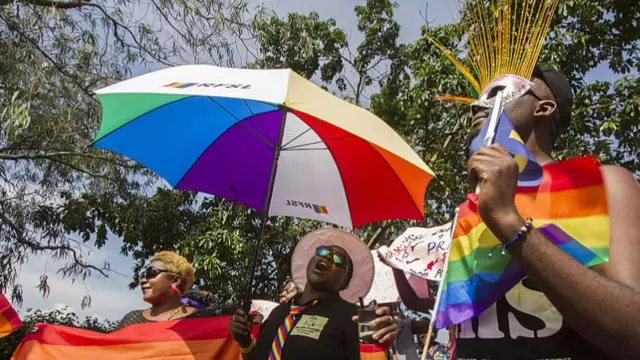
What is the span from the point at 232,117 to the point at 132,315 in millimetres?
1821

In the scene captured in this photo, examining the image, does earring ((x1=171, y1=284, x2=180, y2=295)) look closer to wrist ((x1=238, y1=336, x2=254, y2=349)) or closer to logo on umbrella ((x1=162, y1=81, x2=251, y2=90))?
wrist ((x1=238, y1=336, x2=254, y2=349))

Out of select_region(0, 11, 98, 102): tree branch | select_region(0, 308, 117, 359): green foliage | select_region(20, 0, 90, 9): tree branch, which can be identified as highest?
select_region(20, 0, 90, 9): tree branch

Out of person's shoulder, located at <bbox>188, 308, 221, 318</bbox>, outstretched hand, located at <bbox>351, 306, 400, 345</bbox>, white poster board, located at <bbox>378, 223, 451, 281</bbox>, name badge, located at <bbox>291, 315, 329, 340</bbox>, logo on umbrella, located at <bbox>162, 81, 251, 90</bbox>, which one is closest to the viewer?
outstretched hand, located at <bbox>351, 306, 400, 345</bbox>

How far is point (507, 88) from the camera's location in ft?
5.35

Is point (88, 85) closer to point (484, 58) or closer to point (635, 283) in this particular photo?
point (484, 58)

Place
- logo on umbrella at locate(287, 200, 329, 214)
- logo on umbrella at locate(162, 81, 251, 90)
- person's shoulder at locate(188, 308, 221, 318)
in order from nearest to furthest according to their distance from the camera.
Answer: logo on umbrella at locate(162, 81, 251, 90) → logo on umbrella at locate(287, 200, 329, 214) → person's shoulder at locate(188, 308, 221, 318)

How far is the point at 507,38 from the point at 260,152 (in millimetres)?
2254

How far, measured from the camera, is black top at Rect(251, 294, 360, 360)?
3.16 meters

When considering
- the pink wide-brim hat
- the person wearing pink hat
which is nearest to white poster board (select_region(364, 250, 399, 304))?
the pink wide-brim hat

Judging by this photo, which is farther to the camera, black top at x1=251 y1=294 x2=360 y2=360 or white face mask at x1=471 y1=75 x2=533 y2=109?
black top at x1=251 y1=294 x2=360 y2=360

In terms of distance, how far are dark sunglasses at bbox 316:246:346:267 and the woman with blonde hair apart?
1.29m

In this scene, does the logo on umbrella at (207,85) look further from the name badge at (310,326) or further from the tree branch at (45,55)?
the tree branch at (45,55)

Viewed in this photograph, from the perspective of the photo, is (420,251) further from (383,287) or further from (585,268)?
(585,268)

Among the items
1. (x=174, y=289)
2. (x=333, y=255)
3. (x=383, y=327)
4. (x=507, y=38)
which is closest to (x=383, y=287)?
(x=174, y=289)
